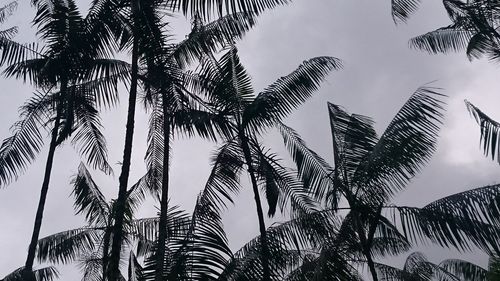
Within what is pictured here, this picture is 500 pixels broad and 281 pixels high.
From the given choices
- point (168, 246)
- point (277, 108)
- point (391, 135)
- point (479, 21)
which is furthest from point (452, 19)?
point (168, 246)

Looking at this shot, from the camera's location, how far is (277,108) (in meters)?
9.80

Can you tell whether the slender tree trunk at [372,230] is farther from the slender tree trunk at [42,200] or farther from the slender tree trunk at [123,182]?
the slender tree trunk at [42,200]

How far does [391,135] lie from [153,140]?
5.76 metres

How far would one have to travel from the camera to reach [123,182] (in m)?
7.91

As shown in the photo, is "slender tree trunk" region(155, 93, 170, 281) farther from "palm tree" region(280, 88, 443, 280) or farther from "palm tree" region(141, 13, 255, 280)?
"palm tree" region(280, 88, 443, 280)

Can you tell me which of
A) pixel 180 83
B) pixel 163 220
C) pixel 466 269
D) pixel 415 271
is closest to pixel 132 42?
pixel 180 83

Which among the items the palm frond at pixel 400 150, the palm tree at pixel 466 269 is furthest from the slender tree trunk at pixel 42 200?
the palm tree at pixel 466 269

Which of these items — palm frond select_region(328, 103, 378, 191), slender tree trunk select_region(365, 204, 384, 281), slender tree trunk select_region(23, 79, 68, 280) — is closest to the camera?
slender tree trunk select_region(365, 204, 384, 281)

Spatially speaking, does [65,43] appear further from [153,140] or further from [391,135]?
[391,135]

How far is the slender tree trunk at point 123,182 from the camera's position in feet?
24.0

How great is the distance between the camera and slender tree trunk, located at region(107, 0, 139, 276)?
7308 mm

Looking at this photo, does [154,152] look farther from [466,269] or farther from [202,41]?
[466,269]

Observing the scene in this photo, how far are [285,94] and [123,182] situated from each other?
3.42 meters

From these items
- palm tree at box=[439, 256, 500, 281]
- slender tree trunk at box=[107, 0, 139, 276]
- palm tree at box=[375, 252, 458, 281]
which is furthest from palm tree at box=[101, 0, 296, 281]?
palm tree at box=[439, 256, 500, 281]
